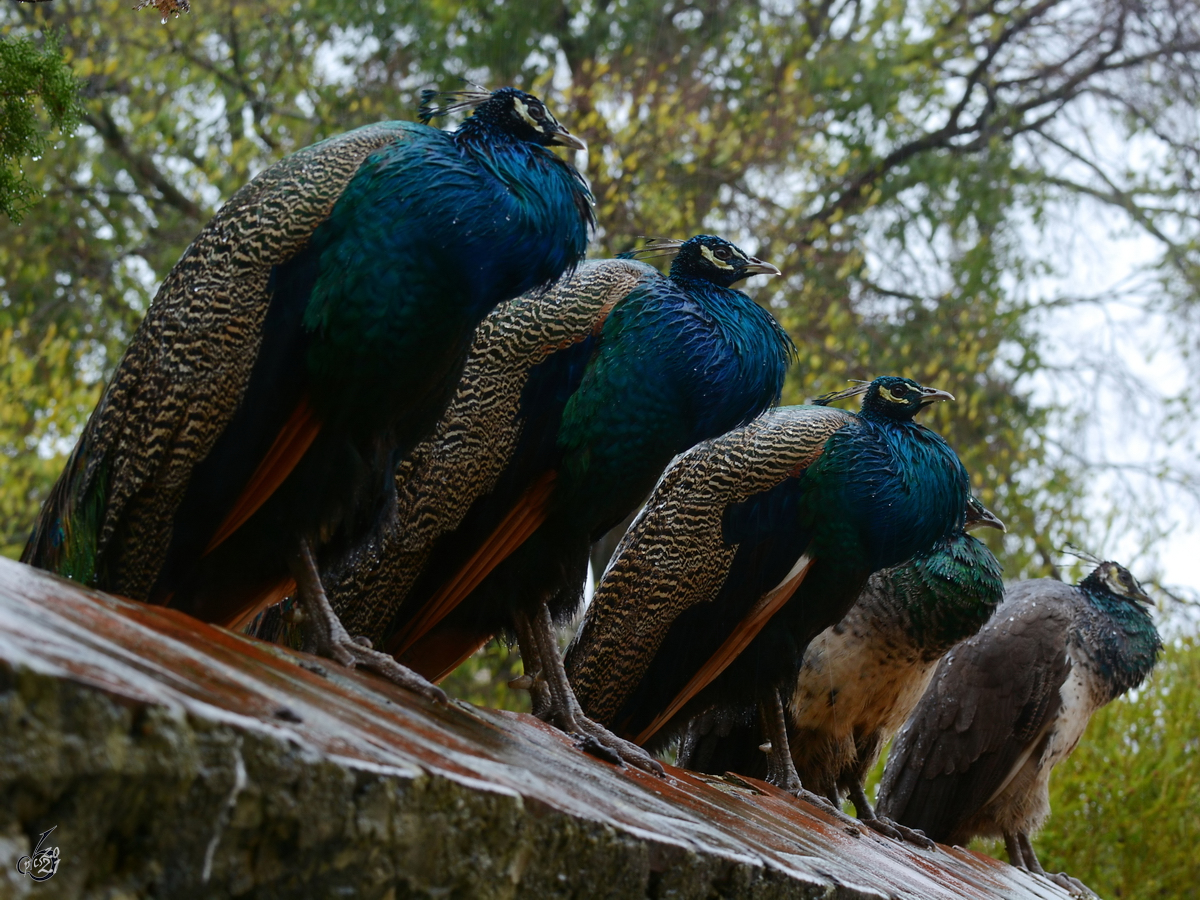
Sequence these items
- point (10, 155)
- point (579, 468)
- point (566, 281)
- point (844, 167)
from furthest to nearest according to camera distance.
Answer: point (844, 167), point (566, 281), point (579, 468), point (10, 155)

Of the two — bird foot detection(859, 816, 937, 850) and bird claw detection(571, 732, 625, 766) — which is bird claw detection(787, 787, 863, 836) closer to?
bird foot detection(859, 816, 937, 850)

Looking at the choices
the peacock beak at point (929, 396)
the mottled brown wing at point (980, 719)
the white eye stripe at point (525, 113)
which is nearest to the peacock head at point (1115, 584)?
the mottled brown wing at point (980, 719)

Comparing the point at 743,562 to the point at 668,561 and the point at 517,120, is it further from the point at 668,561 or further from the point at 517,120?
the point at 517,120

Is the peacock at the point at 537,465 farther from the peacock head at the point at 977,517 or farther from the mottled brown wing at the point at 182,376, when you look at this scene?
the peacock head at the point at 977,517

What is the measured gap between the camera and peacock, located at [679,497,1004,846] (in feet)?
17.6

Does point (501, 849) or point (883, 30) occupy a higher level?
point (883, 30)

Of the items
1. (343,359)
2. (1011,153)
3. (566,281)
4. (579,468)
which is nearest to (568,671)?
(579,468)

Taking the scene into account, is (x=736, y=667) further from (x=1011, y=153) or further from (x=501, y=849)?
(x=1011, y=153)

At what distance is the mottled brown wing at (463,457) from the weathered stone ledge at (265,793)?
1591mm

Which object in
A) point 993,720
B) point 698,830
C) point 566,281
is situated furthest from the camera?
point 993,720

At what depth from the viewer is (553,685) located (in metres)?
3.93

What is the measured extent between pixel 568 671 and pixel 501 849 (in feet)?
10.00

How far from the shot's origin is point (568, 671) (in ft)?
15.3

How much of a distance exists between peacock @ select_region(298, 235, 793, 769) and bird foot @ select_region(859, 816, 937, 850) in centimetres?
185
